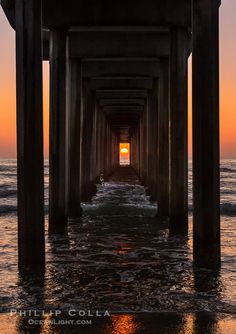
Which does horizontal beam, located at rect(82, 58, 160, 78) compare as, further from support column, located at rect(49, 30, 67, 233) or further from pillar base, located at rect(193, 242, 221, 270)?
pillar base, located at rect(193, 242, 221, 270)

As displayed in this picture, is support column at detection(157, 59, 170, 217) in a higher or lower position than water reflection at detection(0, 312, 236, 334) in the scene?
higher

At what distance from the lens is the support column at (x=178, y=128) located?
10.2m

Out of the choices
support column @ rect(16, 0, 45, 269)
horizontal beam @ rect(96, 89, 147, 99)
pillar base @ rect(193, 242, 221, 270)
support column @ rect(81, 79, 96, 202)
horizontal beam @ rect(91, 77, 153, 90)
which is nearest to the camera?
support column @ rect(16, 0, 45, 269)

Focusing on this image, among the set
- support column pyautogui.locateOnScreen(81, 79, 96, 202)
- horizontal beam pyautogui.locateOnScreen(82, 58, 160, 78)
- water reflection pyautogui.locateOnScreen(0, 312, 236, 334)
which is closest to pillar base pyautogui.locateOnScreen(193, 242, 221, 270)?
water reflection pyautogui.locateOnScreen(0, 312, 236, 334)

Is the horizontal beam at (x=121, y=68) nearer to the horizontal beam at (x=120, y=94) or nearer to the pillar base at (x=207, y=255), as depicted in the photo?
the horizontal beam at (x=120, y=94)

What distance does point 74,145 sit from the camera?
1305cm

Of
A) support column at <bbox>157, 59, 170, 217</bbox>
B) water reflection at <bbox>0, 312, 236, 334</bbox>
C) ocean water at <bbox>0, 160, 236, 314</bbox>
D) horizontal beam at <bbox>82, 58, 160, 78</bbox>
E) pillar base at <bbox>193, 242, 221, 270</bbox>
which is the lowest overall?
ocean water at <bbox>0, 160, 236, 314</bbox>

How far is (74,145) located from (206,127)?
21.5 feet

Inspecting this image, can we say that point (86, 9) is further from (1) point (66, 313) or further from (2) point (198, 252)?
(1) point (66, 313)

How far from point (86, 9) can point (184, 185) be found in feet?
12.7

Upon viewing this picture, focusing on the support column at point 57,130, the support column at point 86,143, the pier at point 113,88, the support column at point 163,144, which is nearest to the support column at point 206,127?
the pier at point 113,88

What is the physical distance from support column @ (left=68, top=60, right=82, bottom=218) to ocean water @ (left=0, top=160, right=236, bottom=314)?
1.15m

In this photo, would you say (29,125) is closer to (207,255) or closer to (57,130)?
(207,255)

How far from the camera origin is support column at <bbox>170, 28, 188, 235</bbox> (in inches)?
400
